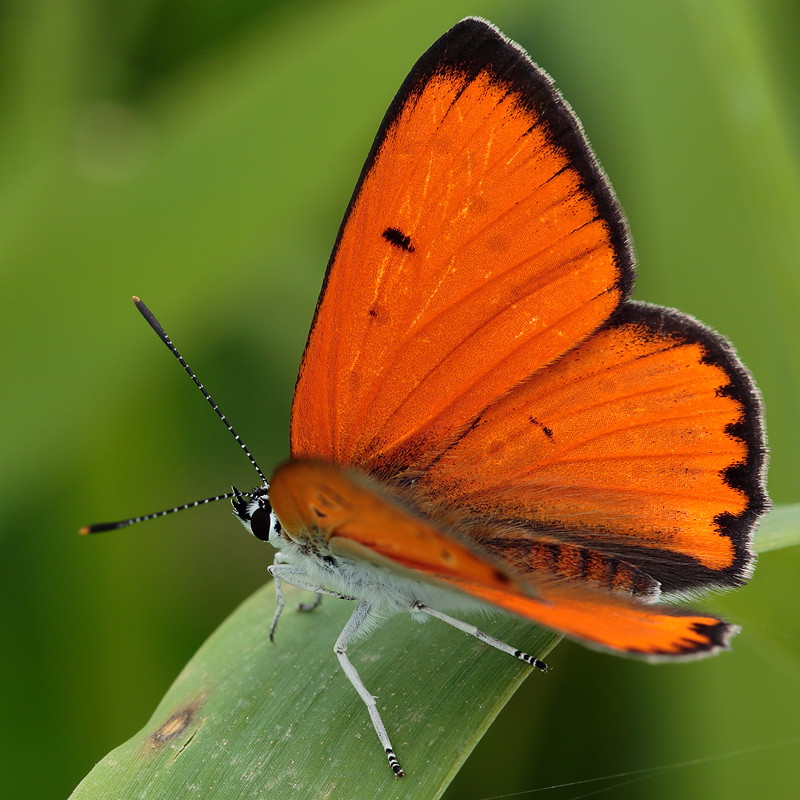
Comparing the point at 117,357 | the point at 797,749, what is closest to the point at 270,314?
the point at 117,357

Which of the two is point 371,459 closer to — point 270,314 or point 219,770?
point 219,770

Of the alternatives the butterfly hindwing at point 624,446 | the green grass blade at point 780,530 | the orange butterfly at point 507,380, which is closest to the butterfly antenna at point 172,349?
the orange butterfly at point 507,380

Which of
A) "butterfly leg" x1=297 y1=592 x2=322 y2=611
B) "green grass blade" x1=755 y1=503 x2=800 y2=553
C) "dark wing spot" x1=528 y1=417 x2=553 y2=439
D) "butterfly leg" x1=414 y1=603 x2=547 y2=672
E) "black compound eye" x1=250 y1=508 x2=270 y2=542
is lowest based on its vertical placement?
"green grass blade" x1=755 y1=503 x2=800 y2=553

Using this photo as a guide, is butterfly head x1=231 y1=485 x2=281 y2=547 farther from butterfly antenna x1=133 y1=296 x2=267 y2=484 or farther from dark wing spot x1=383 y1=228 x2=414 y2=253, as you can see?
dark wing spot x1=383 y1=228 x2=414 y2=253

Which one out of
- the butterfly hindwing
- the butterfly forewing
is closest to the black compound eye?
the butterfly forewing

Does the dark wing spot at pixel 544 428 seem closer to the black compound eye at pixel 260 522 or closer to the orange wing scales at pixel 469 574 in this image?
the orange wing scales at pixel 469 574

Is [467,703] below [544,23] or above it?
below

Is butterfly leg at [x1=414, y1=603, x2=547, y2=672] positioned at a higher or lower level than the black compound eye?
lower

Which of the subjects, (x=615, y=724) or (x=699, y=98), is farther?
(x=699, y=98)
